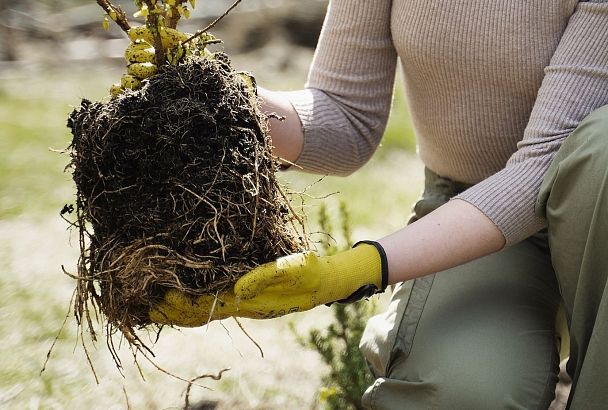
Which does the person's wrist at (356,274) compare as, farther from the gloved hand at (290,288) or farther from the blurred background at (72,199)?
the blurred background at (72,199)

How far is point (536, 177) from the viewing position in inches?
61.6

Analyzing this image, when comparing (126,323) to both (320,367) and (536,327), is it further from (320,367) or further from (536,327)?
(320,367)

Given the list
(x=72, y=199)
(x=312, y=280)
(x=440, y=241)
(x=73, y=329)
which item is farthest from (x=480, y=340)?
(x=72, y=199)

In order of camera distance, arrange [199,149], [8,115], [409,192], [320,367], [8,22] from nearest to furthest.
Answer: [199,149] < [320,367] < [409,192] < [8,115] < [8,22]

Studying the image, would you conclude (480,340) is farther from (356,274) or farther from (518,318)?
(356,274)

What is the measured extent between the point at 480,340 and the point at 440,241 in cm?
23

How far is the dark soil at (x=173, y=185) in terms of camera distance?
1399 millimetres

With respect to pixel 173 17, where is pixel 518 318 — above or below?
below

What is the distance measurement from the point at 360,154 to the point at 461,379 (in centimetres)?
60

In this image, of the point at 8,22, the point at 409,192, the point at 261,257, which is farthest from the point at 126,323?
the point at 8,22

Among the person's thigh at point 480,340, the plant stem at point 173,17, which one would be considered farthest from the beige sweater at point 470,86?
the plant stem at point 173,17

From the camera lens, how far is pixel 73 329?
8.22 ft

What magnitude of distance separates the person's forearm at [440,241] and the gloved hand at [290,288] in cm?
4

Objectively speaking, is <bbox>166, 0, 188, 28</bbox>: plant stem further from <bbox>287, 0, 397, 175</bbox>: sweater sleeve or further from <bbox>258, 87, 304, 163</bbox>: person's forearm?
<bbox>287, 0, 397, 175</bbox>: sweater sleeve
